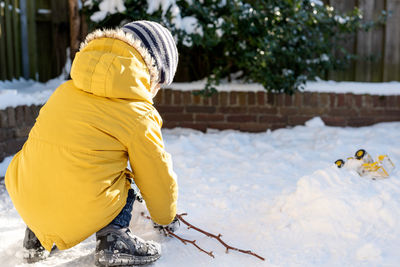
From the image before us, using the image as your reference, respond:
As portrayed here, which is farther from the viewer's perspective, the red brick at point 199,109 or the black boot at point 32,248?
the red brick at point 199,109

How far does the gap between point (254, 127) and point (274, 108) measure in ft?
0.94

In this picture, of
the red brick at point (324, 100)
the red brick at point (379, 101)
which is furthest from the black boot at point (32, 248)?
the red brick at point (379, 101)

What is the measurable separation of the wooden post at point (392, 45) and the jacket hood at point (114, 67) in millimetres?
3802

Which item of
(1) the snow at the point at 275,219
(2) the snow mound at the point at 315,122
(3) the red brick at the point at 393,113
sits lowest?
(1) the snow at the point at 275,219

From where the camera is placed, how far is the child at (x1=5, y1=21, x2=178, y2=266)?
155 cm

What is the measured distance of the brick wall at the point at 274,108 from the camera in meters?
4.36

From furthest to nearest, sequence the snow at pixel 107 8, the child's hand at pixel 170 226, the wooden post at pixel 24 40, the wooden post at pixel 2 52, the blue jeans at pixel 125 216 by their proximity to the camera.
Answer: the wooden post at pixel 24 40 < the wooden post at pixel 2 52 < the snow at pixel 107 8 < the child's hand at pixel 170 226 < the blue jeans at pixel 125 216

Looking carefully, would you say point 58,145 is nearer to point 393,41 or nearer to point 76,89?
point 76,89

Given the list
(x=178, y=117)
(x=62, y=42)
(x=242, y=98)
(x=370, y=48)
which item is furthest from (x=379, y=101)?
(x=62, y=42)

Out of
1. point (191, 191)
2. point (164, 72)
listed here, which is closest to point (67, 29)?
point (191, 191)

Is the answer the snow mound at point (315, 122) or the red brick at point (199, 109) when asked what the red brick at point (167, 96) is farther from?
the snow mound at point (315, 122)

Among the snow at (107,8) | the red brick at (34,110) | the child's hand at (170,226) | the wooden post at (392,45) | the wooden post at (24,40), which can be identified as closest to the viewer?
the child's hand at (170,226)

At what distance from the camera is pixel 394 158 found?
329cm

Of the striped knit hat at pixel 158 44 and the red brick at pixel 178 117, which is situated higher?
the striped knit hat at pixel 158 44
